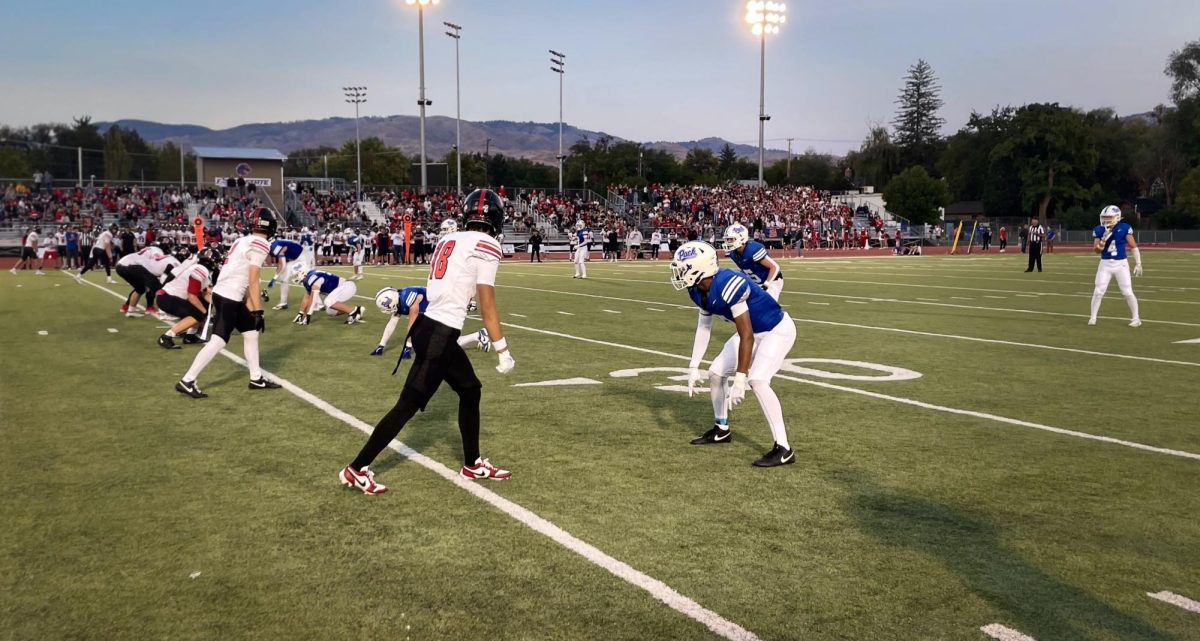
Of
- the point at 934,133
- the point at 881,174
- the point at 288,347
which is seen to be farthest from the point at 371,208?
the point at 934,133

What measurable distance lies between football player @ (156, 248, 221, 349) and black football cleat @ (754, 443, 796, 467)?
8377 mm

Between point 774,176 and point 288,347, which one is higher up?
point 774,176

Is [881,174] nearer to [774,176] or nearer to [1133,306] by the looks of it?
[774,176]

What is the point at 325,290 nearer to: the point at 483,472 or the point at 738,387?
the point at 483,472

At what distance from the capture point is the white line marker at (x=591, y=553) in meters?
3.71

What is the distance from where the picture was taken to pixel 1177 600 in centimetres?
394

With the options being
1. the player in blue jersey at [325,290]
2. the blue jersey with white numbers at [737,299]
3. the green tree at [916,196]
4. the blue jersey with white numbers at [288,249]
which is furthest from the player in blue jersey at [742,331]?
the green tree at [916,196]

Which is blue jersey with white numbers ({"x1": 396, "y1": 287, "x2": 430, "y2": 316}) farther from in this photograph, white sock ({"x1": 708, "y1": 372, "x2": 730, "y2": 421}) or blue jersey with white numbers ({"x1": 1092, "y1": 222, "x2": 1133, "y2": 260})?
blue jersey with white numbers ({"x1": 1092, "y1": 222, "x2": 1133, "y2": 260})

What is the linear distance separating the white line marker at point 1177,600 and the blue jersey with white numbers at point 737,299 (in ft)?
9.18

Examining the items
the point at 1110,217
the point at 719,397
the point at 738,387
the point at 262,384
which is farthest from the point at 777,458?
the point at 1110,217

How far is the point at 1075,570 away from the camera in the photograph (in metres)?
4.29

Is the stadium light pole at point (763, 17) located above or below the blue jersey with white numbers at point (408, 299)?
above

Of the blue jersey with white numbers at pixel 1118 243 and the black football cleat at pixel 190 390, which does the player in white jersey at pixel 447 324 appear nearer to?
the black football cleat at pixel 190 390

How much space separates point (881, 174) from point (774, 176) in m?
26.0
